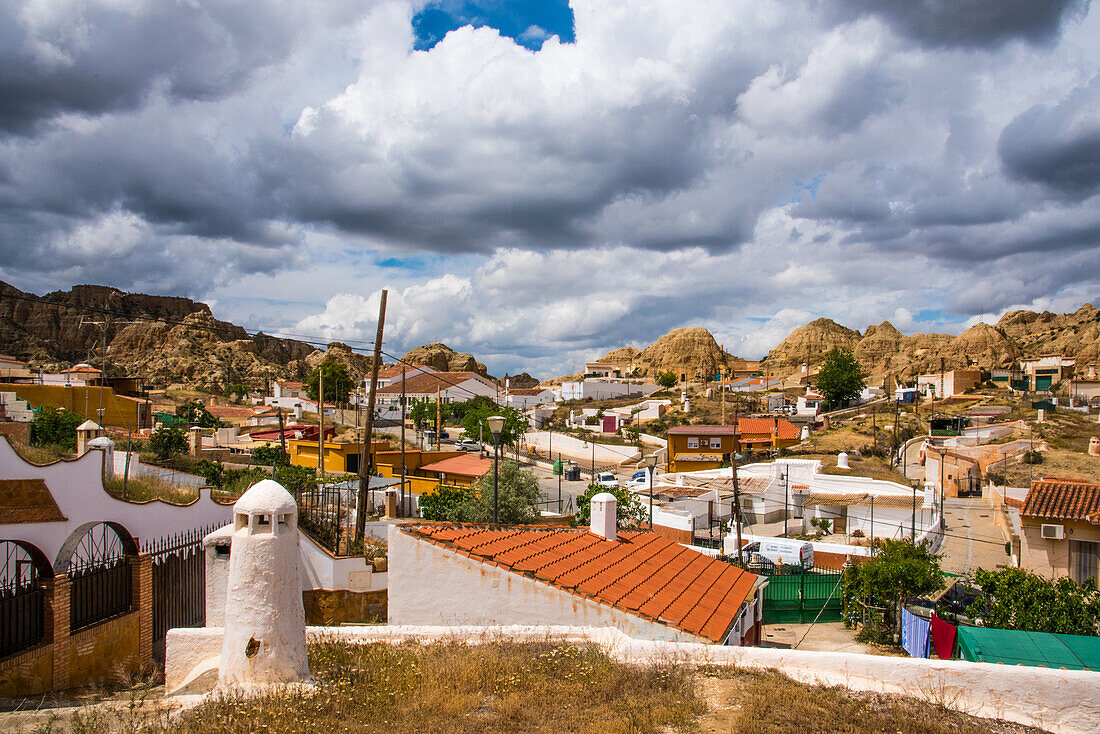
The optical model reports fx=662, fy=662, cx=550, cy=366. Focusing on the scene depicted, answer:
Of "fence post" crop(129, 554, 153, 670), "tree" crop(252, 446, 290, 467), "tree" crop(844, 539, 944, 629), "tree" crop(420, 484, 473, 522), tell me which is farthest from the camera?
"tree" crop(252, 446, 290, 467)

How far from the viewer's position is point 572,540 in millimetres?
12164

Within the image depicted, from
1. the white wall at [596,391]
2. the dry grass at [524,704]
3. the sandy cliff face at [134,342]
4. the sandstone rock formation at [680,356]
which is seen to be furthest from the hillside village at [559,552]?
the sandstone rock formation at [680,356]

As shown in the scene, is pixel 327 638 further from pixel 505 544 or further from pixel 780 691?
pixel 780 691

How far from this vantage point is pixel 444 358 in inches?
5787

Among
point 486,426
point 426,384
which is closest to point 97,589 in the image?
point 486,426

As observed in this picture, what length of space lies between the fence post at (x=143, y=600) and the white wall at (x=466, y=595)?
419cm

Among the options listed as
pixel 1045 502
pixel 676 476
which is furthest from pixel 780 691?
pixel 676 476

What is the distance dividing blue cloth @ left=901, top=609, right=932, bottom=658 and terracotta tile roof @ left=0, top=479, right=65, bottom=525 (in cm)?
1552

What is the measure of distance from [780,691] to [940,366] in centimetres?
11372

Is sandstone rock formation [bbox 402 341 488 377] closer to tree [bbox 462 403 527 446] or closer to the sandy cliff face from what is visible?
the sandy cliff face

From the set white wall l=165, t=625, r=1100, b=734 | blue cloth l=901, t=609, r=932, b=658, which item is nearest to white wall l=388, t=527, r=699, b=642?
white wall l=165, t=625, r=1100, b=734

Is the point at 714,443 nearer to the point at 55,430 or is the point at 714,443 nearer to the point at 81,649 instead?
the point at 55,430

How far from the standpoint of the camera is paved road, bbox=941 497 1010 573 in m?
24.5

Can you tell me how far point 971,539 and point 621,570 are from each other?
23.3 m
